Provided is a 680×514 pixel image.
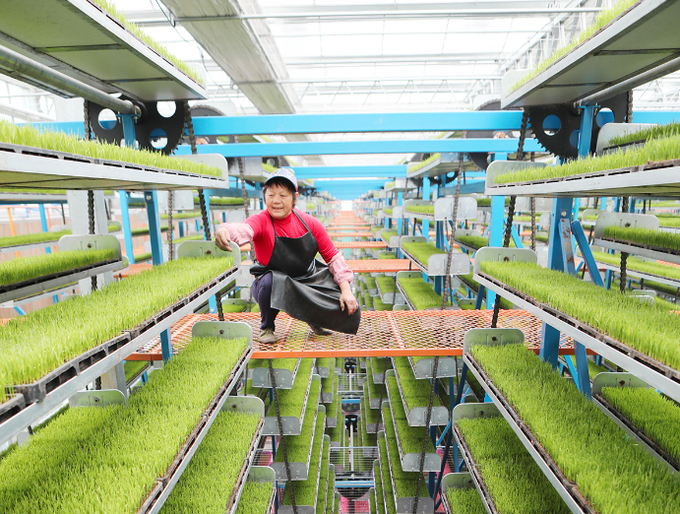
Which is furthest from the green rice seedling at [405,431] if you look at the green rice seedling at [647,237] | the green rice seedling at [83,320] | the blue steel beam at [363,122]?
the blue steel beam at [363,122]

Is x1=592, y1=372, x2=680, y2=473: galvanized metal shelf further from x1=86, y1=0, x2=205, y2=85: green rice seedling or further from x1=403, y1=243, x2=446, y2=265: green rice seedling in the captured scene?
x1=86, y1=0, x2=205, y2=85: green rice seedling

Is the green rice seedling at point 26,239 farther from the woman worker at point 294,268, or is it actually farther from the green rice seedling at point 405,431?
the green rice seedling at point 405,431

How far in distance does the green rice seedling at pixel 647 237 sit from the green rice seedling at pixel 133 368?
3.78 meters

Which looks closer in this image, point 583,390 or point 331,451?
point 583,390

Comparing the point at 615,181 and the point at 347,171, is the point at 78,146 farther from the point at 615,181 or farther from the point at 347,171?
the point at 347,171

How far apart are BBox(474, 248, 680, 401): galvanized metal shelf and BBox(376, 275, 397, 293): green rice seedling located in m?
4.92

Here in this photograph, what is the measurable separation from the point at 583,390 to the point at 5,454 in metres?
2.77

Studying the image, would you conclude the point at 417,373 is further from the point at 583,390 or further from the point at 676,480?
the point at 676,480

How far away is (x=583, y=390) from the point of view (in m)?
1.85

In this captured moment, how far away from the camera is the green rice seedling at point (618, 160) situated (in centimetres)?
97

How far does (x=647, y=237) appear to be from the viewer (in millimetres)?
1868

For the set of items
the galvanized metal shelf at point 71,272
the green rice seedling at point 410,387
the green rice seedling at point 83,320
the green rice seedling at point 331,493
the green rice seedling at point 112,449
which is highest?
the galvanized metal shelf at point 71,272

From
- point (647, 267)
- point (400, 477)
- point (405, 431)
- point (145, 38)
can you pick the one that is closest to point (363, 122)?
point (145, 38)

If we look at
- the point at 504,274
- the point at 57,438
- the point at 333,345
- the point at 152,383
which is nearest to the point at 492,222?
the point at 504,274
